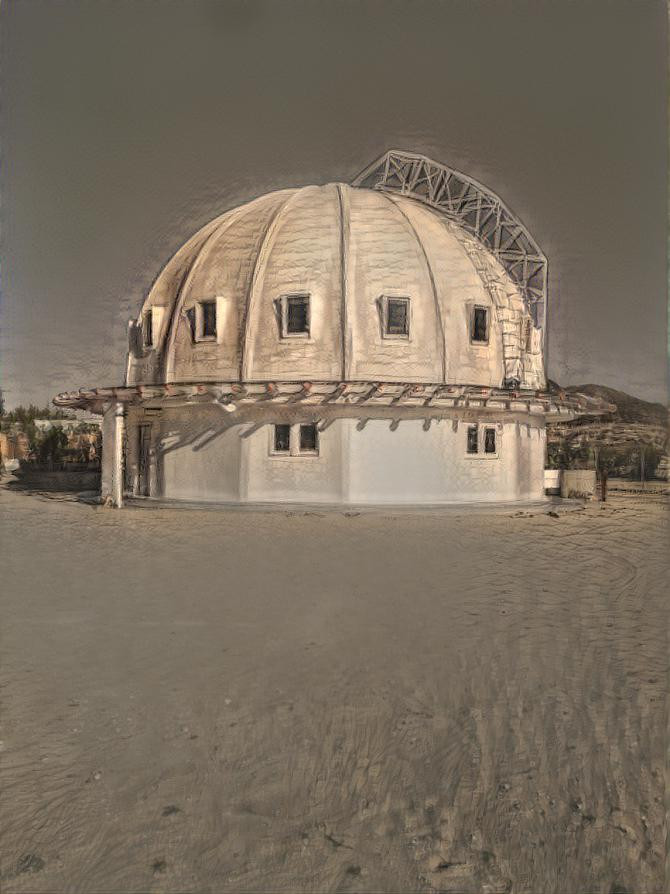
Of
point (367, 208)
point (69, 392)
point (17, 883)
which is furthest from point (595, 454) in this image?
point (17, 883)

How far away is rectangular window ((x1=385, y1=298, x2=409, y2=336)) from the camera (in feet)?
69.8

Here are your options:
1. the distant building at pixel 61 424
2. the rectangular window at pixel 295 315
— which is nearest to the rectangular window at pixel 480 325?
Result: the rectangular window at pixel 295 315

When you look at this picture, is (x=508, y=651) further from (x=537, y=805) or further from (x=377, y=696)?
(x=537, y=805)

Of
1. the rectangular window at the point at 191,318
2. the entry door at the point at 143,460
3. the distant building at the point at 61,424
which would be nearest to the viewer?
the rectangular window at the point at 191,318

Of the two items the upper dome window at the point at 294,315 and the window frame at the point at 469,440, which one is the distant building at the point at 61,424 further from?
the window frame at the point at 469,440

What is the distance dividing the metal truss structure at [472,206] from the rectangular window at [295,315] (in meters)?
8.40

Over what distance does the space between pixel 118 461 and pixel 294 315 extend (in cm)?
718

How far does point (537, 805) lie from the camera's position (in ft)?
11.4

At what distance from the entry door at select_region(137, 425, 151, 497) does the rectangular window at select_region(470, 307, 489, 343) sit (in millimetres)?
11587

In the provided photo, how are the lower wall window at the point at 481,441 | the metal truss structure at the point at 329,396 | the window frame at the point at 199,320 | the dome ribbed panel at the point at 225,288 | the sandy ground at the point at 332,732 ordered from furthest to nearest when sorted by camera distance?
the window frame at the point at 199,320, the dome ribbed panel at the point at 225,288, the lower wall window at the point at 481,441, the metal truss structure at the point at 329,396, the sandy ground at the point at 332,732

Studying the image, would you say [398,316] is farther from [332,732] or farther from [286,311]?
[332,732]

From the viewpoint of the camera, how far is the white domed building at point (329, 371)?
20.2 metres

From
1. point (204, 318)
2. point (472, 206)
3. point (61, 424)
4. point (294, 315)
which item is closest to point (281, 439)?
point (294, 315)

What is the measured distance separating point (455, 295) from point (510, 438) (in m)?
5.11
